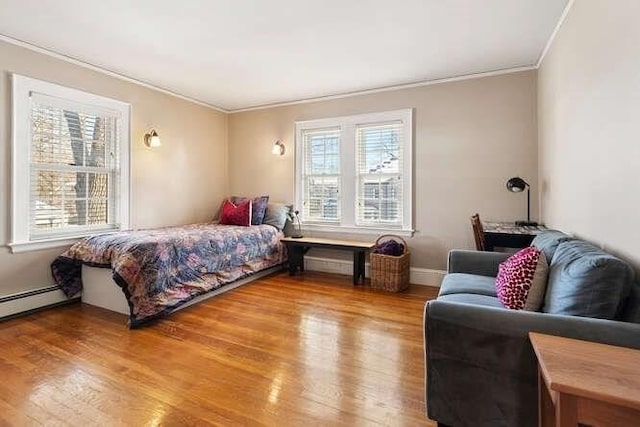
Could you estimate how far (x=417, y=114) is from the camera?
4059mm

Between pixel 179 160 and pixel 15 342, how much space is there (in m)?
2.73

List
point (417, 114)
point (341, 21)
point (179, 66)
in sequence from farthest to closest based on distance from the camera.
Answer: point (417, 114) → point (179, 66) → point (341, 21)

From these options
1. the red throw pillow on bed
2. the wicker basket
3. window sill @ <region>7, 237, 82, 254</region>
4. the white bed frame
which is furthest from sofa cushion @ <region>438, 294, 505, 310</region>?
window sill @ <region>7, 237, 82, 254</region>

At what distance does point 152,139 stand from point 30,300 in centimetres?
208

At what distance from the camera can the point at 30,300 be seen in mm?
3109

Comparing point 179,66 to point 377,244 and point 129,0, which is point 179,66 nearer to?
point 129,0

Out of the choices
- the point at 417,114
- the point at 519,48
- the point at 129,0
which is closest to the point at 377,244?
the point at 417,114

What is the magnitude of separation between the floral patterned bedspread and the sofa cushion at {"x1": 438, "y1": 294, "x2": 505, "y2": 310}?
2335 millimetres

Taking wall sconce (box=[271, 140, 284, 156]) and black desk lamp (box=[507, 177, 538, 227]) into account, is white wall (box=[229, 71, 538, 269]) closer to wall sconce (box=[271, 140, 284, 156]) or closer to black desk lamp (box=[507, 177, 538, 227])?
black desk lamp (box=[507, 177, 538, 227])

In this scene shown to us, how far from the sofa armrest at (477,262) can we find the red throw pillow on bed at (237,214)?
271cm

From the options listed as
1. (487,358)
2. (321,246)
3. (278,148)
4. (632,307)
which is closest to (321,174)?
(278,148)

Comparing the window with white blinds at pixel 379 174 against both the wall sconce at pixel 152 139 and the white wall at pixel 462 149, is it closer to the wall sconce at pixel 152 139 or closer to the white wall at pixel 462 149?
the white wall at pixel 462 149

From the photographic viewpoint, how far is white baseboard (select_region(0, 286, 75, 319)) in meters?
2.95

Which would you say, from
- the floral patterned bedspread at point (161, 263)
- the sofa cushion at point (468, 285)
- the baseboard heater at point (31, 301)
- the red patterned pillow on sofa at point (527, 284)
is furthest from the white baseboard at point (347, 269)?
the baseboard heater at point (31, 301)
